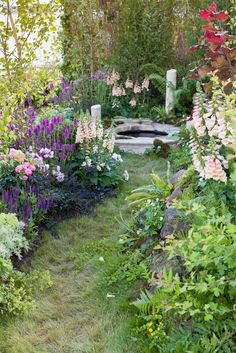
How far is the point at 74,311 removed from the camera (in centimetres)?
341

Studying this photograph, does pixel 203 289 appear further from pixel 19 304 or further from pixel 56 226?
pixel 56 226

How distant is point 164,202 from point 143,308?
1319mm

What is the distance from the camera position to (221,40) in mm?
4453

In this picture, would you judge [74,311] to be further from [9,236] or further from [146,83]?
[146,83]

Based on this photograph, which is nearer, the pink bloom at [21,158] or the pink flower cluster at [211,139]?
the pink flower cluster at [211,139]

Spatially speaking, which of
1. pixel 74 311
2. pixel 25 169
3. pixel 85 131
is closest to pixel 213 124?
pixel 74 311

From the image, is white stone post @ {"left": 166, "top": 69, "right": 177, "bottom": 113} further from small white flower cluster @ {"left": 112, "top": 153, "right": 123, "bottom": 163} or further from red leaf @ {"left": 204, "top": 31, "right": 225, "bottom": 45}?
red leaf @ {"left": 204, "top": 31, "right": 225, "bottom": 45}

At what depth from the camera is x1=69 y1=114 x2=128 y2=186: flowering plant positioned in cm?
547

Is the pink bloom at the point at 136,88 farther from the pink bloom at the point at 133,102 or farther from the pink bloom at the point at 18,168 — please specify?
the pink bloom at the point at 18,168

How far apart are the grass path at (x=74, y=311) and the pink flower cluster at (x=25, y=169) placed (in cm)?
62

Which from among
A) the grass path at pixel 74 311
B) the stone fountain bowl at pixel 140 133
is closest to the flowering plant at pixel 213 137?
Answer: the grass path at pixel 74 311

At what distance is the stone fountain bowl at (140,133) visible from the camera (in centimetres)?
725

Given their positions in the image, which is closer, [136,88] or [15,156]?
[15,156]

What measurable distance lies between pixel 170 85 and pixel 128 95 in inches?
36.8
